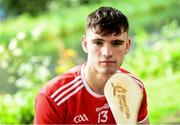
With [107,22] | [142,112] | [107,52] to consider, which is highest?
[107,22]

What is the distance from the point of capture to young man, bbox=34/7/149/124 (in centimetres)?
301

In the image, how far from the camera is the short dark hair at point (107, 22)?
9.80 feet

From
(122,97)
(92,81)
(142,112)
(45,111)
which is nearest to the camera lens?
(122,97)

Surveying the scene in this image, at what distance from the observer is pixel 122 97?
2.93 meters

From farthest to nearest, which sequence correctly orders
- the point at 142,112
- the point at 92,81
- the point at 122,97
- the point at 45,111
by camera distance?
the point at 142,112 < the point at 92,81 < the point at 45,111 < the point at 122,97

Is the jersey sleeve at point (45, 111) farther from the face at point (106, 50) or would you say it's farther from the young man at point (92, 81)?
the face at point (106, 50)

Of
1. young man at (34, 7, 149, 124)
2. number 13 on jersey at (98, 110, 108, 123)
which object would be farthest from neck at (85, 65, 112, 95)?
number 13 on jersey at (98, 110, 108, 123)

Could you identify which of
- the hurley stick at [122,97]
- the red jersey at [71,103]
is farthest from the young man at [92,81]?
the hurley stick at [122,97]

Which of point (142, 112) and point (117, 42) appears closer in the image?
point (117, 42)

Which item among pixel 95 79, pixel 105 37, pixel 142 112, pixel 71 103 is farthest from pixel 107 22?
pixel 142 112

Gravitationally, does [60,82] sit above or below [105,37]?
below

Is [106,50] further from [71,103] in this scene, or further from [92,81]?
[71,103]

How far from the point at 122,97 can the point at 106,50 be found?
263 millimetres

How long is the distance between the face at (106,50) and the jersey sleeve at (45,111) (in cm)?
31
